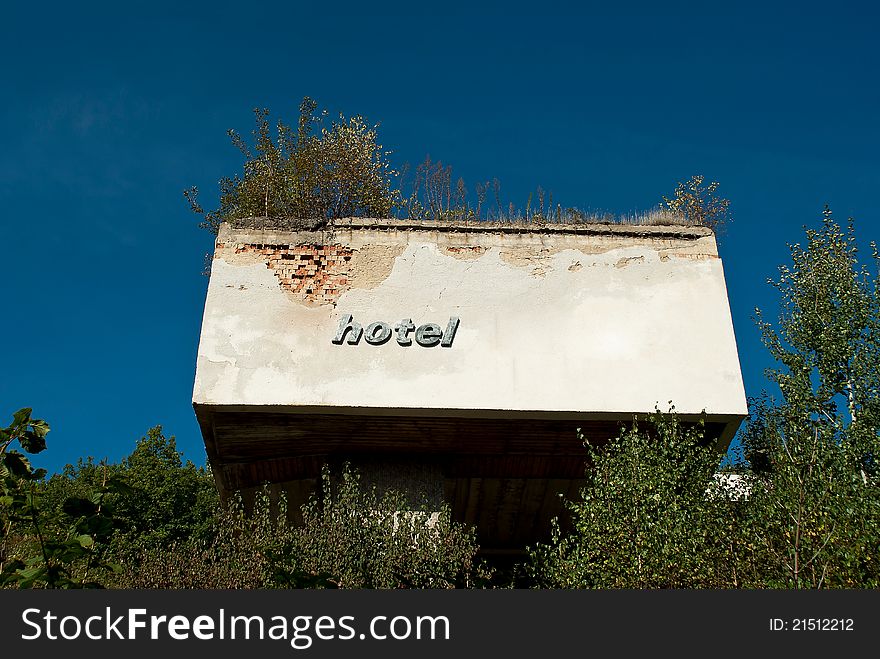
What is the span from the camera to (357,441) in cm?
1230

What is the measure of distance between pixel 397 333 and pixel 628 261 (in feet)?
11.3

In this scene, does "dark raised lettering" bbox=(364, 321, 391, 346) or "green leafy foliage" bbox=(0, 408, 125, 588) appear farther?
"dark raised lettering" bbox=(364, 321, 391, 346)

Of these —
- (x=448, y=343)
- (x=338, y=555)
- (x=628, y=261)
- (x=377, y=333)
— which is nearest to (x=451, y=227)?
(x=448, y=343)

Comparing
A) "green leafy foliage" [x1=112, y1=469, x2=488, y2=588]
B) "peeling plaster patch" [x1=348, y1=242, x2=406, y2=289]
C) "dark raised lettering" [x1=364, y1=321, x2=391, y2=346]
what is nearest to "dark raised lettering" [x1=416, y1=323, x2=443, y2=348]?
"dark raised lettering" [x1=364, y1=321, x2=391, y2=346]

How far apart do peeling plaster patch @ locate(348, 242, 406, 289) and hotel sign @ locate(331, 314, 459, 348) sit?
591 mm

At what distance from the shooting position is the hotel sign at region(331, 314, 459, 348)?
38.3ft

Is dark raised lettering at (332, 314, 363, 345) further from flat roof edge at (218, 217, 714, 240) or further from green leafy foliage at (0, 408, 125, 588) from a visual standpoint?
green leafy foliage at (0, 408, 125, 588)

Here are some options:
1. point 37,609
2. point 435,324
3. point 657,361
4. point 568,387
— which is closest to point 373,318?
point 435,324

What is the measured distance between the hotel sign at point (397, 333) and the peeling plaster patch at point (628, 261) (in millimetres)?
2527

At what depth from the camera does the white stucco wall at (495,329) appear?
11383mm

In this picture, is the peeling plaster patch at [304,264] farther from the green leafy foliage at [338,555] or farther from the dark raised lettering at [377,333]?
the green leafy foliage at [338,555]

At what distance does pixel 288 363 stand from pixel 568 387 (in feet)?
12.1

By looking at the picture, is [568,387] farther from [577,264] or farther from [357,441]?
[357,441]

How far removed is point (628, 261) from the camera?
12.4m
